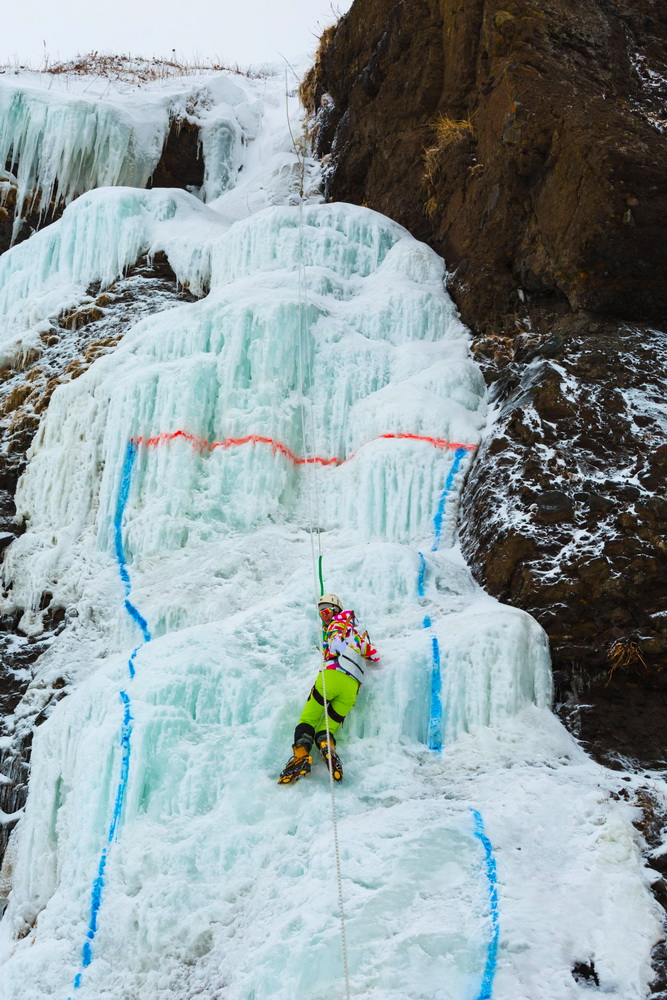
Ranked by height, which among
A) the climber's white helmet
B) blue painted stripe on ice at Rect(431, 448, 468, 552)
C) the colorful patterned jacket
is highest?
blue painted stripe on ice at Rect(431, 448, 468, 552)

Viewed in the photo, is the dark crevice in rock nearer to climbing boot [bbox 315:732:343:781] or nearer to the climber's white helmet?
the climber's white helmet

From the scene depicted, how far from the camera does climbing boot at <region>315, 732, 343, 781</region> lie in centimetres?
518

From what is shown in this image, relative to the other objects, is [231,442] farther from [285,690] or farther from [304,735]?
[304,735]

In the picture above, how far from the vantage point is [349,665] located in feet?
18.1

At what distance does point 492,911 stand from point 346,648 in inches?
71.2

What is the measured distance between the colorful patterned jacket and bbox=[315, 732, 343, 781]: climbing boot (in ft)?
1.38

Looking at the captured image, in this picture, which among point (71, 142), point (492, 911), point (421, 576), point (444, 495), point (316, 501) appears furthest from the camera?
point (71, 142)

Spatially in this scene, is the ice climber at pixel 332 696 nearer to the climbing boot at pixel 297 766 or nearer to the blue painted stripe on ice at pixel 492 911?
the climbing boot at pixel 297 766

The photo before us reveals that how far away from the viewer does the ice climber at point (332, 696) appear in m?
5.24

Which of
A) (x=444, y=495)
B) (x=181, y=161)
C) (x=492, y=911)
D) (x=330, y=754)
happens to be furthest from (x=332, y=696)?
(x=181, y=161)

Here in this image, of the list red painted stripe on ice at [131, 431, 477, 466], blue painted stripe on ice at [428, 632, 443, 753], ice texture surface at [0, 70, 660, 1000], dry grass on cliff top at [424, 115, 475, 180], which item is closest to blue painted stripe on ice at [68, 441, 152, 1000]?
ice texture surface at [0, 70, 660, 1000]

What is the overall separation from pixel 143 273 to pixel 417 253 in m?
3.40

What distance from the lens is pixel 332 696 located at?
5.45 m

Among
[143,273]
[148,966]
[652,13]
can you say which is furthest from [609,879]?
[652,13]
